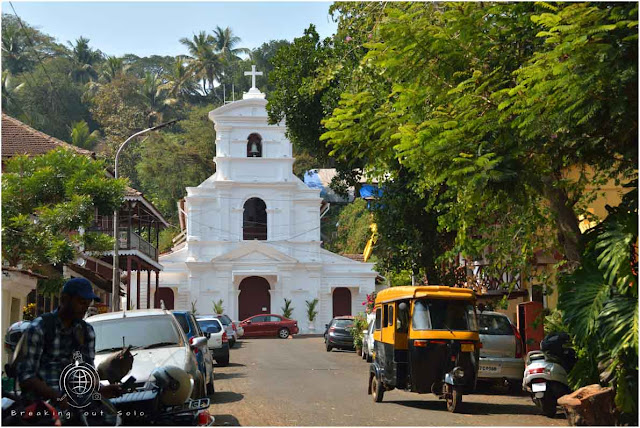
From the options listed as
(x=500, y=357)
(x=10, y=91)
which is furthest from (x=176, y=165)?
(x=500, y=357)

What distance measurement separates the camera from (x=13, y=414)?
7539 mm

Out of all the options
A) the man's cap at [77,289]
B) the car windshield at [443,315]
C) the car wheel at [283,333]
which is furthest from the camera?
the car wheel at [283,333]

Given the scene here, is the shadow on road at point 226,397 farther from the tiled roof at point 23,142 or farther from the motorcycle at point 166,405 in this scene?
the tiled roof at point 23,142

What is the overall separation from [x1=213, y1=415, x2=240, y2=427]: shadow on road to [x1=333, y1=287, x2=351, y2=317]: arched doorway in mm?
47895

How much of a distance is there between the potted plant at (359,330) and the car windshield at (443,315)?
62.0ft

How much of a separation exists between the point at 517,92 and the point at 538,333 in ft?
46.0

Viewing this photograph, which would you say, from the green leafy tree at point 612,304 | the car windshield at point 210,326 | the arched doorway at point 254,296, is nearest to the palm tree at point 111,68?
the arched doorway at point 254,296

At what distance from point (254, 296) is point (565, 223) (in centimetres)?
4745

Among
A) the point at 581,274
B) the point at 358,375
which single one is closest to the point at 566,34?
the point at 581,274

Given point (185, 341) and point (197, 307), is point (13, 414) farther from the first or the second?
point (197, 307)

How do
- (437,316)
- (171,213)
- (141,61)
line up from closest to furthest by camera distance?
(437,316)
(171,213)
(141,61)

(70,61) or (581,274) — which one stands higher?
(70,61)

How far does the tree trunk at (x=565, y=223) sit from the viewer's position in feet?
47.6

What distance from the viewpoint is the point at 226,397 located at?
18000mm
